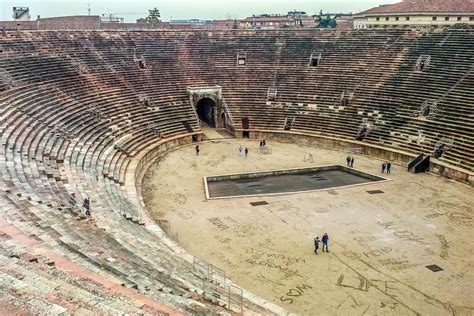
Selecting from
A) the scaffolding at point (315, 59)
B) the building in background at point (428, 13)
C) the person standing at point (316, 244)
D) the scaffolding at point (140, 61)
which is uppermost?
the building in background at point (428, 13)

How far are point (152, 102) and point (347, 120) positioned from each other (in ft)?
47.2

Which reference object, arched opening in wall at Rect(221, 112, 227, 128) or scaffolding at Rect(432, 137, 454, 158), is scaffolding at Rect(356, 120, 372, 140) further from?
arched opening in wall at Rect(221, 112, 227, 128)

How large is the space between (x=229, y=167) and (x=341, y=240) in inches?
438

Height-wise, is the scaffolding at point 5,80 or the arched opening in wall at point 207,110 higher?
the scaffolding at point 5,80

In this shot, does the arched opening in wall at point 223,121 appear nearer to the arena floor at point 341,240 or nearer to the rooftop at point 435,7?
the arena floor at point 341,240

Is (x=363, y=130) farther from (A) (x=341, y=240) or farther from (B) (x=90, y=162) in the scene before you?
(B) (x=90, y=162)

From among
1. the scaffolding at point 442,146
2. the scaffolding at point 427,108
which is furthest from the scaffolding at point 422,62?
the scaffolding at point 442,146

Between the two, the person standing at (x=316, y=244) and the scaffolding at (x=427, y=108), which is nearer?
the person standing at (x=316, y=244)

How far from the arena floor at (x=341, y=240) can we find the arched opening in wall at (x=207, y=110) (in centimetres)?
1145

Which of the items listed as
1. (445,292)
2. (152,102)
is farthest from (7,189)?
(152,102)

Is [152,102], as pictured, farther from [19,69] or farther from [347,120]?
[347,120]

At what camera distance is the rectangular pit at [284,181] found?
24047 mm

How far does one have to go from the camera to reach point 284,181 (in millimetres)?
25719

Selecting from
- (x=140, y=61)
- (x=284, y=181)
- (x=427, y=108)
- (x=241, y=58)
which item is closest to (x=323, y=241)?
(x=284, y=181)
